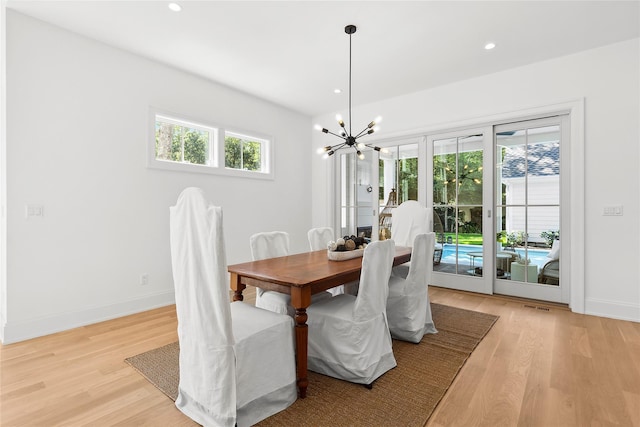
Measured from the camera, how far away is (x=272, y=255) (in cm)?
293

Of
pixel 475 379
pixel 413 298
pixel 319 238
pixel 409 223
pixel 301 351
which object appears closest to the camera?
pixel 301 351

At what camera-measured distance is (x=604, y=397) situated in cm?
188

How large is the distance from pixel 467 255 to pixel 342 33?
10.3 ft

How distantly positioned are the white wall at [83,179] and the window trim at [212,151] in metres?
0.07

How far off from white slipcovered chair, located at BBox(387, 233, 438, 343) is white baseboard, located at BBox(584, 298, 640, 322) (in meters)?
2.05

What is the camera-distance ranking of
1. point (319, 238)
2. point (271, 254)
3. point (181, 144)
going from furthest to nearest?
point (181, 144) < point (319, 238) < point (271, 254)

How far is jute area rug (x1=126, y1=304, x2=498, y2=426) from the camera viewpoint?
5.55ft

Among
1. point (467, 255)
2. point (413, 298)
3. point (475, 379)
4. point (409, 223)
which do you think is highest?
point (409, 223)

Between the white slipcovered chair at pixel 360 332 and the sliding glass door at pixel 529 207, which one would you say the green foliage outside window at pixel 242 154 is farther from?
the sliding glass door at pixel 529 207

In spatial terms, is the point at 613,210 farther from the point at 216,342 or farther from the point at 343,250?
the point at 216,342

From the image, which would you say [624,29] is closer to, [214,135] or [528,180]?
[528,180]

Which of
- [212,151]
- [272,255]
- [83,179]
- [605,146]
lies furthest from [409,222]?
[83,179]

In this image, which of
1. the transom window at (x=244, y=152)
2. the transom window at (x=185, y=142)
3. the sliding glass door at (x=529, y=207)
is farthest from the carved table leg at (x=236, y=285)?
the sliding glass door at (x=529, y=207)

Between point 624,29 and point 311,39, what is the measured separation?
296 centimetres
